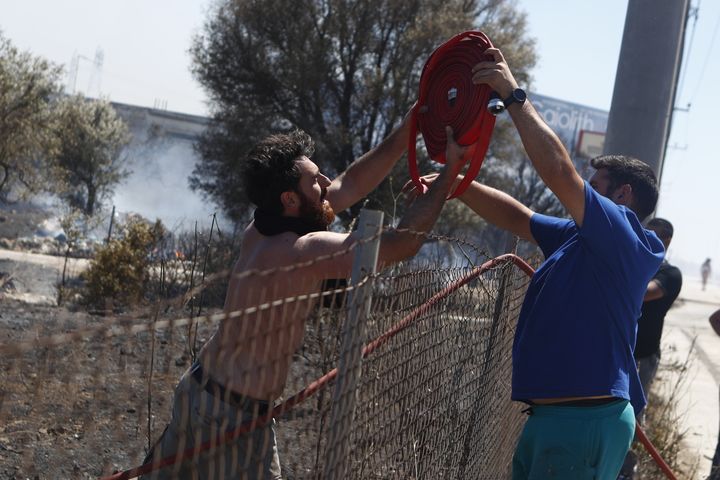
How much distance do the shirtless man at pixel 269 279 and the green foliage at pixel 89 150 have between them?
40611 millimetres

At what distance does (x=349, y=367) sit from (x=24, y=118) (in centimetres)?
2979

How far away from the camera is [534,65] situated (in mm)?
24984

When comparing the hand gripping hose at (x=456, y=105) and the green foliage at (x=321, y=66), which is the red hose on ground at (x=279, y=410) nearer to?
the hand gripping hose at (x=456, y=105)

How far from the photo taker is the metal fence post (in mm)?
2311

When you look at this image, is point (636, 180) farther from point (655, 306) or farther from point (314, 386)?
point (655, 306)

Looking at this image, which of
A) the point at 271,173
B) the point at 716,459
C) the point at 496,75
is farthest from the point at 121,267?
the point at 496,75

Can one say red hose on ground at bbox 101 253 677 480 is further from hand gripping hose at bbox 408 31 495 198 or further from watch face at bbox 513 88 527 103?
watch face at bbox 513 88 527 103

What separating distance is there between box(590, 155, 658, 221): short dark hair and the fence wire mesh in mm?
683

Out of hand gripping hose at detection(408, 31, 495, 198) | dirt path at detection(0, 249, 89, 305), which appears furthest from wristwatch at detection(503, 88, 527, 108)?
dirt path at detection(0, 249, 89, 305)

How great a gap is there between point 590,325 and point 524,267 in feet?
5.42

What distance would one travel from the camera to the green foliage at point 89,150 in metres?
43.6

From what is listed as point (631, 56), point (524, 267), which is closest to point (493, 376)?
point (524, 267)

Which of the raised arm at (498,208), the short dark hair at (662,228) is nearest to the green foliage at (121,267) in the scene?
the short dark hair at (662,228)

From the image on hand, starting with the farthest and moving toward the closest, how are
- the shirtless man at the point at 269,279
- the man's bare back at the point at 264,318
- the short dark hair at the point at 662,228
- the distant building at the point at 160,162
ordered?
the distant building at the point at 160,162 → the short dark hair at the point at 662,228 → the shirtless man at the point at 269,279 → the man's bare back at the point at 264,318
